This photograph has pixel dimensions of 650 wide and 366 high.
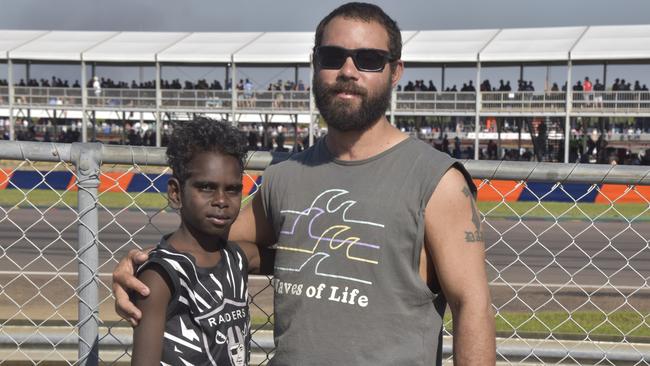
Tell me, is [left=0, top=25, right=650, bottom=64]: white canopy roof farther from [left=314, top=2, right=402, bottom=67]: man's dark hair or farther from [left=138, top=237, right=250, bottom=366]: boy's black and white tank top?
[left=138, top=237, right=250, bottom=366]: boy's black and white tank top

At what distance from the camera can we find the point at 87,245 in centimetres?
360

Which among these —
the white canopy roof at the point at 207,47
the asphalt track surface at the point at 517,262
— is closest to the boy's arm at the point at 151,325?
the asphalt track surface at the point at 517,262

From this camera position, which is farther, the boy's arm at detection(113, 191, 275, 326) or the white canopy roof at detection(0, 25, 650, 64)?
the white canopy roof at detection(0, 25, 650, 64)

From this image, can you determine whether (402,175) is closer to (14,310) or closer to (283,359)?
(283,359)

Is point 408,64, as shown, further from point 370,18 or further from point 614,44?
point 370,18

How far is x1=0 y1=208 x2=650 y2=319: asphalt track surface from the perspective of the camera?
8648 mm

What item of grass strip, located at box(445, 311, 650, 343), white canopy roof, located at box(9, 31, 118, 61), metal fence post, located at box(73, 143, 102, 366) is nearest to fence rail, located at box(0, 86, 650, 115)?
white canopy roof, located at box(9, 31, 118, 61)

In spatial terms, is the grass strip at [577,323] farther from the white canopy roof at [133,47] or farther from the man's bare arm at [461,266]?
the white canopy roof at [133,47]

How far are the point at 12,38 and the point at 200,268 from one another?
43.0 m

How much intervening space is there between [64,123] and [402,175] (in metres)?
58.0

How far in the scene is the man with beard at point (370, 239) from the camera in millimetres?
2777

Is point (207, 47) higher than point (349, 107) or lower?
higher

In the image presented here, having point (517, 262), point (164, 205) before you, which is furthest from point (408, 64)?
point (517, 262)

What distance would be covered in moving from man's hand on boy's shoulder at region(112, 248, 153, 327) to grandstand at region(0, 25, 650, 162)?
31631 millimetres
